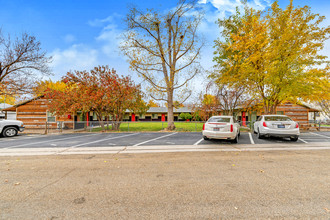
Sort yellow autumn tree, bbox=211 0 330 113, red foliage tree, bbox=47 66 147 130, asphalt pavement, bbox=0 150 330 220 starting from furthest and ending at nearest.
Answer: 1. red foliage tree, bbox=47 66 147 130
2. yellow autumn tree, bbox=211 0 330 113
3. asphalt pavement, bbox=0 150 330 220

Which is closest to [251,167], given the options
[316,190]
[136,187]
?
[316,190]

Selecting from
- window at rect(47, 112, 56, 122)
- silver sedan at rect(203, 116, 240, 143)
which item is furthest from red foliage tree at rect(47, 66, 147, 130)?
silver sedan at rect(203, 116, 240, 143)

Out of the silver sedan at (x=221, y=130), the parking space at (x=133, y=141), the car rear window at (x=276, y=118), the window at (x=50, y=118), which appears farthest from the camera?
the window at (x=50, y=118)

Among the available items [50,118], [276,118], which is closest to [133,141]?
[276,118]

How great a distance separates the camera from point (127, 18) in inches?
646

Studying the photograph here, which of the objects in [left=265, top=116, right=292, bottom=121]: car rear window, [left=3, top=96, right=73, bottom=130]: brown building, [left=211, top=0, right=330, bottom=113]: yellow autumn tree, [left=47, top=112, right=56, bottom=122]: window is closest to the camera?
[left=265, top=116, right=292, bottom=121]: car rear window

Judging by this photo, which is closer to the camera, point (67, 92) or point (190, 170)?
point (190, 170)

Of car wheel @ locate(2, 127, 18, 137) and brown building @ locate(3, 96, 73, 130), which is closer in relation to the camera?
car wheel @ locate(2, 127, 18, 137)

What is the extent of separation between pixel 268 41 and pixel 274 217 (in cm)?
1391

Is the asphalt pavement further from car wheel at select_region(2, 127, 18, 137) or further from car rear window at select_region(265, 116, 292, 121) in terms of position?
car wheel at select_region(2, 127, 18, 137)

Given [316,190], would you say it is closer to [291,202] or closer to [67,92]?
[291,202]

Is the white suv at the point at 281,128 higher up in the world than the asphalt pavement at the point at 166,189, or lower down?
higher up

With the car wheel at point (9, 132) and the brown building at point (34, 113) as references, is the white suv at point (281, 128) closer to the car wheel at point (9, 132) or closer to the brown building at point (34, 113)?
the car wheel at point (9, 132)

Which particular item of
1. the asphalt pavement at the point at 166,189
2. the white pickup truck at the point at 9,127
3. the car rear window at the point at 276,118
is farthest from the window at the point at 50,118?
the car rear window at the point at 276,118
